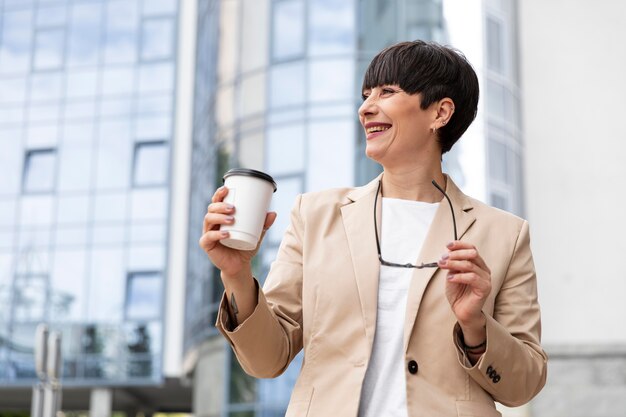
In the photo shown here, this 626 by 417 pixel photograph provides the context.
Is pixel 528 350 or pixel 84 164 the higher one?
pixel 84 164

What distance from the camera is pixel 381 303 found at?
2699 millimetres

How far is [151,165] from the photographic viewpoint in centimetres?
3069

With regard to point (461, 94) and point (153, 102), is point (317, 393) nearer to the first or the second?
point (461, 94)

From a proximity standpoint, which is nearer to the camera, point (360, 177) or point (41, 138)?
point (360, 177)

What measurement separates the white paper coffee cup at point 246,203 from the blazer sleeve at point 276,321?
0.21 metres

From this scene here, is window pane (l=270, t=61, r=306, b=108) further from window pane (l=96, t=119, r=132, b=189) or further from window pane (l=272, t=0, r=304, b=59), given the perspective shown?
window pane (l=96, t=119, r=132, b=189)

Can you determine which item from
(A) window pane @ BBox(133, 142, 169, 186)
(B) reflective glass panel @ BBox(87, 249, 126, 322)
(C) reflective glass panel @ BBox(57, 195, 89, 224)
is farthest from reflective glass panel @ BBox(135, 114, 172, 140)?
(B) reflective glass panel @ BBox(87, 249, 126, 322)

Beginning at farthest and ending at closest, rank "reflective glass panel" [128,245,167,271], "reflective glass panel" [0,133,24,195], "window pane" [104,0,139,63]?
"reflective glass panel" [0,133,24,195] < "window pane" [104,0,139,63] < "reflective glass panel" [128,245,167,271]

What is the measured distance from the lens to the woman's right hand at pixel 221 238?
2.44m

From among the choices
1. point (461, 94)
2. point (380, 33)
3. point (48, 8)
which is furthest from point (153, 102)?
point (461, 94)

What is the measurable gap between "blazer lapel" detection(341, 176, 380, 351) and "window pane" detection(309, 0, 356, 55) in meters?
16.1

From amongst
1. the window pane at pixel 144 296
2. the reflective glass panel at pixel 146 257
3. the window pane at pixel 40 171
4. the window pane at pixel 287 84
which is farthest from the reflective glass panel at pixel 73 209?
the window pane at pixel 287 84

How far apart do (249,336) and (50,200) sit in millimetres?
29948

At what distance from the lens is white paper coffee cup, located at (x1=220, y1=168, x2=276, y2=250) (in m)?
2.44
